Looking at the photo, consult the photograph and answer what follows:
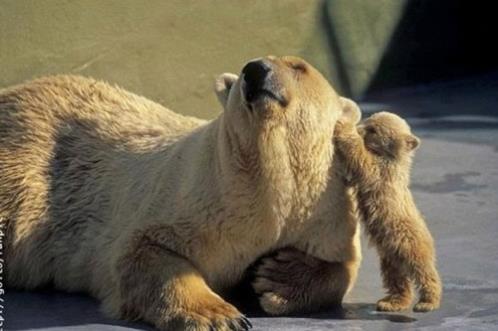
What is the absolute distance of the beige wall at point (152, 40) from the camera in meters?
7.77

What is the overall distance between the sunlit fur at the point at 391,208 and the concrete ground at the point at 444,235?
0.12 m

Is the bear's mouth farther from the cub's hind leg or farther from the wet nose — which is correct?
the cub's hind leg

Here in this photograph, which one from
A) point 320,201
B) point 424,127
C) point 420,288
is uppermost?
point 320,201

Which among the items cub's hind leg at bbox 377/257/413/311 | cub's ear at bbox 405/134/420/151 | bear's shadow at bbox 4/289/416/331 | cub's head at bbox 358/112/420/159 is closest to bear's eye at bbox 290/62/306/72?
cub's head at bbox 358/112/420/159

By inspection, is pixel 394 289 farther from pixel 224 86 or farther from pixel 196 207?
pixel 224 86

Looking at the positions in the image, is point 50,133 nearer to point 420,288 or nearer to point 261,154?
point 261,154

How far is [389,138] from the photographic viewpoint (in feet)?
17.7

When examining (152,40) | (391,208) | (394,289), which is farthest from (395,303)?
(152,40)

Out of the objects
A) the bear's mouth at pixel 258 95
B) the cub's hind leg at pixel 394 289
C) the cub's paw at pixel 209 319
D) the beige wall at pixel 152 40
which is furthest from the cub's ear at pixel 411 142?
the beige wall at pixel 152 40

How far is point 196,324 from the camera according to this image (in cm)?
503

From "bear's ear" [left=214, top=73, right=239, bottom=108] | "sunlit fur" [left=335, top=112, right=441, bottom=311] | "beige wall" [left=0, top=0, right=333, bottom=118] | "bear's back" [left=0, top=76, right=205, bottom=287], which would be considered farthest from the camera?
"beige wall" [left=0, top=0, right=333, bottom=118]

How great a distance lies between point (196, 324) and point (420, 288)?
894mm

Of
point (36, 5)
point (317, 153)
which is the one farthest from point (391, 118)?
point (36, 5)

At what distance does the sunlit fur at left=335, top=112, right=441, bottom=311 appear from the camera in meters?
5.28
